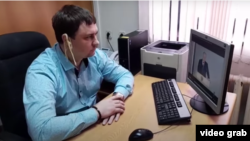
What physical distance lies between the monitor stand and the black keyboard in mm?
77

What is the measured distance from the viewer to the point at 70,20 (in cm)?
111

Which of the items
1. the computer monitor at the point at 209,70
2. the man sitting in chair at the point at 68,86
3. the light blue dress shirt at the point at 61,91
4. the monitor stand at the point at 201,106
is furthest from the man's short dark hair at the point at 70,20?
the monitor stand at the point at 201,106

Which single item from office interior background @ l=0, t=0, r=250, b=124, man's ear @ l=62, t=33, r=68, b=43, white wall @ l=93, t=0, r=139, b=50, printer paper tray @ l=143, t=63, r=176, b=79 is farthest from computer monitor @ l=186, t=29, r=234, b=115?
white wall @ l=93, t=0, r=139, b=50

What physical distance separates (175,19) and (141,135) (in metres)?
Answer: 1.18

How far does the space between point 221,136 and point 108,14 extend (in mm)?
1595

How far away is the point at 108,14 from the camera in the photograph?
2195mm

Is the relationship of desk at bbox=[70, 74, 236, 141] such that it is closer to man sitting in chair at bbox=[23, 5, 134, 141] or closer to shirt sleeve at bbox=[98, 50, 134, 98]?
man sitting in chair at bbox=[23, 5, 134, 141]

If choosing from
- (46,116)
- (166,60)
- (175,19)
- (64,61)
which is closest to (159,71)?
(166,60)

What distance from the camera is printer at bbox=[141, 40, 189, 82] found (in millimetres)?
1537

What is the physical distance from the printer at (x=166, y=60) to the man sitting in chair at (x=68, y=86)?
320 mm

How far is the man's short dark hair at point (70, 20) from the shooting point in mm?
1109

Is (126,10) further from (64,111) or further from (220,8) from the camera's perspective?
(64,111)

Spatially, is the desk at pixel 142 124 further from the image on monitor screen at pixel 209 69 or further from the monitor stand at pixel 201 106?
the image on monitor screen at pixel 209 69

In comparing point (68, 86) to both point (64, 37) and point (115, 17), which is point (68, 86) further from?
point (115, 17)
